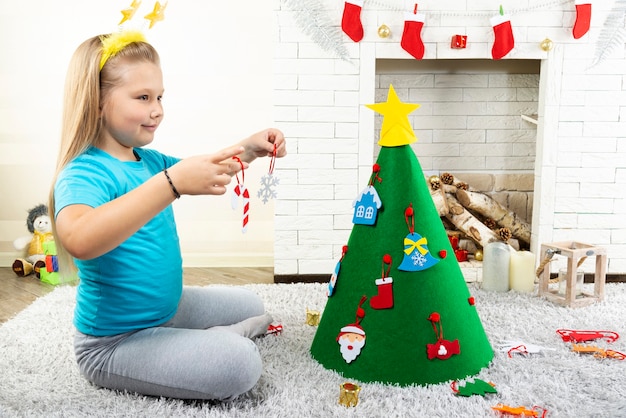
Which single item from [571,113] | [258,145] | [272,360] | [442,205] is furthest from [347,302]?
[571,113]

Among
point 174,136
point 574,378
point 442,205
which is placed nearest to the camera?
point 574,378

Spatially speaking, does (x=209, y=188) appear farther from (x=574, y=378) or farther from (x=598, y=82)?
(x=598, y=82)

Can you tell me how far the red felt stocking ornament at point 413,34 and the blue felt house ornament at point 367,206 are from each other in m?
1.05

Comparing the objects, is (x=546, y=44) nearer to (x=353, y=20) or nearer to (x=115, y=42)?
(x=353, y=20)

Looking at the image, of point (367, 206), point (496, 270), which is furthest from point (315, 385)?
point (496, 270)

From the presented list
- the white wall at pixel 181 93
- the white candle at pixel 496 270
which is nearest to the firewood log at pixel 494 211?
the white candle at pixel 496 270

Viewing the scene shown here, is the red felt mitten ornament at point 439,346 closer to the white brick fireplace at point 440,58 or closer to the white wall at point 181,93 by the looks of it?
the white brick fireplace at point 440,58

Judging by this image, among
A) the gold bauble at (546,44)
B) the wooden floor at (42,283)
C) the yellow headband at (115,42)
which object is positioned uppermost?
the gold bauble at (546,44)

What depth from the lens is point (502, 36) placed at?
7.59 feet

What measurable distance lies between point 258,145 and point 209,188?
0.43 meters

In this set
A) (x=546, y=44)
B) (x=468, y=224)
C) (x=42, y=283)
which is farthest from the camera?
(x=468, y=224)

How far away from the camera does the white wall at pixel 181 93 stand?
9.04ft

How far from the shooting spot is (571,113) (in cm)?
240

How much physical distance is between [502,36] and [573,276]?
37.2 inches
